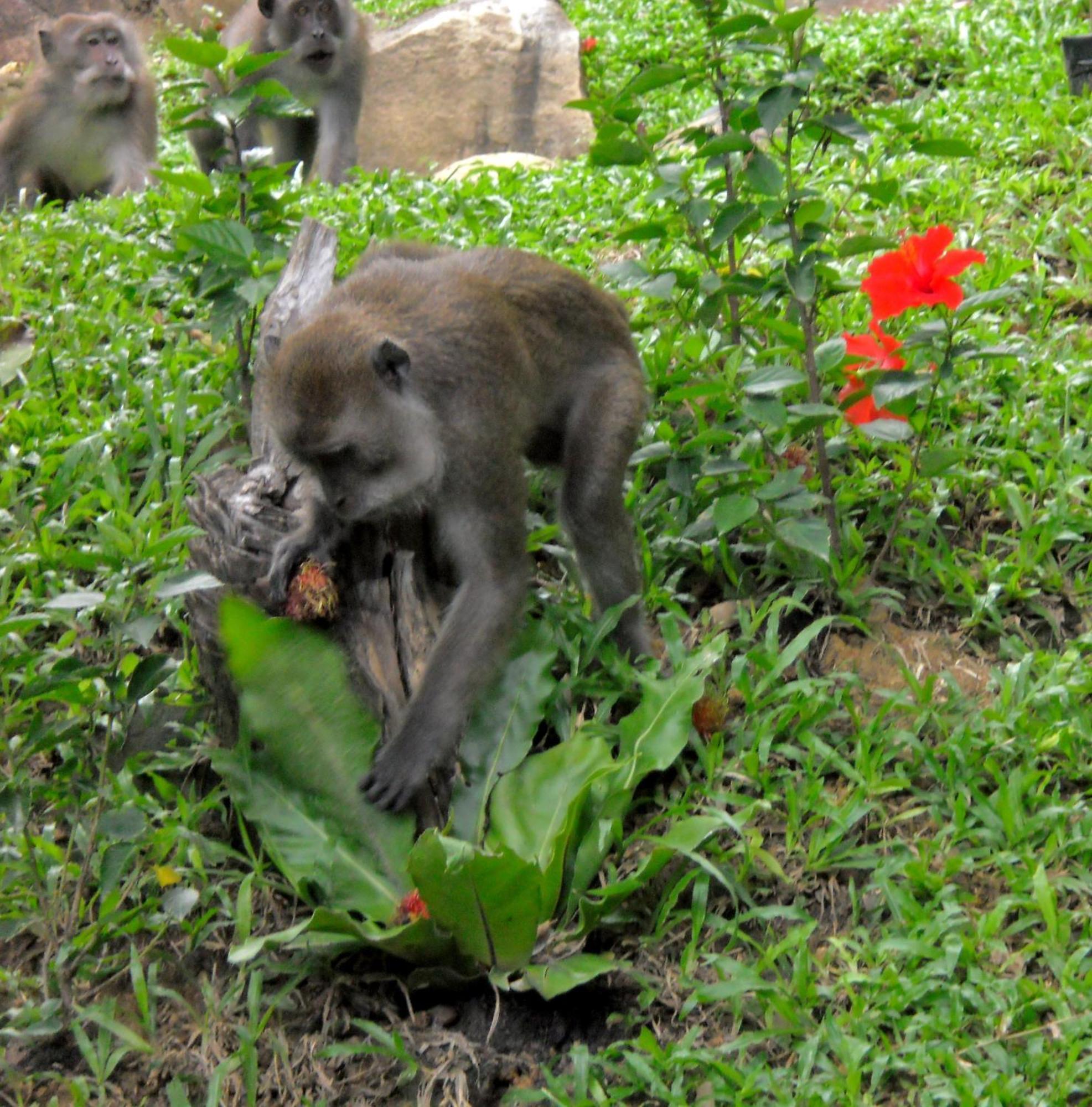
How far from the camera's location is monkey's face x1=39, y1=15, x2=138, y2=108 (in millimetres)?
10352

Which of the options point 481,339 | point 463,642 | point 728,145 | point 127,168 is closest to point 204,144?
point 127,168

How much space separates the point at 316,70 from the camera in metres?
10.4

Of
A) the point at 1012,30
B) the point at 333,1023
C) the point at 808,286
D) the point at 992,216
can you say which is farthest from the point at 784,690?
the point at 1012,30

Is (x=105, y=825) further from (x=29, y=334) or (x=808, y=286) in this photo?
(x=29, y=334)

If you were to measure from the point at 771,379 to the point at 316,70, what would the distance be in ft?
24.9

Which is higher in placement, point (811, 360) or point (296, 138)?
point (811, 360)

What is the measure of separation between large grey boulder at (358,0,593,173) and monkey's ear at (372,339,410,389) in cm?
822

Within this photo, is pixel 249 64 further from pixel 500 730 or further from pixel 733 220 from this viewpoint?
pixel 500 730

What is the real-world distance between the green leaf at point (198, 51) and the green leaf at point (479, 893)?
2.76 meters

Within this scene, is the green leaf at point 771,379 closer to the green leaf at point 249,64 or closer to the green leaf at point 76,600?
the green leaf at point 249,64

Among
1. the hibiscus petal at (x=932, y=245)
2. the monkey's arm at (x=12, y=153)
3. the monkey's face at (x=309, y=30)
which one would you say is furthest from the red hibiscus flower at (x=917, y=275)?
the monkey's arm at (x=12, y=153)

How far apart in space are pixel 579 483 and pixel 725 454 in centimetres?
77

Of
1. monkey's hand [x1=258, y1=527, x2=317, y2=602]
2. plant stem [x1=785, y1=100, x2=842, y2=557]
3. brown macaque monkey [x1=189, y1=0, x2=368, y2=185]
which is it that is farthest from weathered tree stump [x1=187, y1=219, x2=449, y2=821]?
brown macaque monkey [x1=189, y1=0, x2=368, y2=185]

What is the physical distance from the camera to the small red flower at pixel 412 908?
322cm
